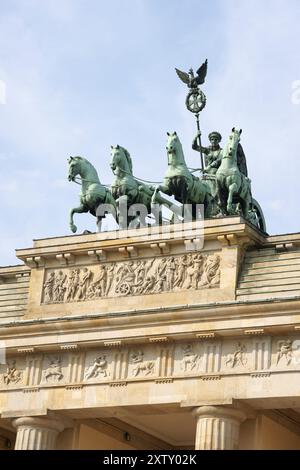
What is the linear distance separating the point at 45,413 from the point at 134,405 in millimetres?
2477

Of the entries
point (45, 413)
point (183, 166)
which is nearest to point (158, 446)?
point (45, 413)

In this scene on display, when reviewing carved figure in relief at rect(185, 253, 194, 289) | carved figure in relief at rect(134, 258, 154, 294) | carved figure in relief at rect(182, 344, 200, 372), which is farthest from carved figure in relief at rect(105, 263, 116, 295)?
carved figure in relief at rect(182, 344, 200, 372)

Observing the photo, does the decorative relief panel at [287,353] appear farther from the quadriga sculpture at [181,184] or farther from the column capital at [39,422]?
the column capital at [39,422]

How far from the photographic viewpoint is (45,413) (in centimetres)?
3412

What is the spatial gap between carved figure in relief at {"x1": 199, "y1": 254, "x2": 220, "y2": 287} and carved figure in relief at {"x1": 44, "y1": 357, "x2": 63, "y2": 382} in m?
4.24

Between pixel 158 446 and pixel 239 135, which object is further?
pixel 158 446

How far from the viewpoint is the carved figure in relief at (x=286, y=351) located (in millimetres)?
31744

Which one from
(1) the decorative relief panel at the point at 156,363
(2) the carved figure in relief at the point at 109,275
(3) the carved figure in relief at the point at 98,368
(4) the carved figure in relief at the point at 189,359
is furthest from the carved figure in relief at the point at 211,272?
(3) the carved figure in relief at the point at 98,368

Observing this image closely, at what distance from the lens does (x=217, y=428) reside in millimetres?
32031

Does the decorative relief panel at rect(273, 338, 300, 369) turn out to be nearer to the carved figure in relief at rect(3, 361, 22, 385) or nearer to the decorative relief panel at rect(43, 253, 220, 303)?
the decorative relief panel at rect(43, 253, 220, 303)

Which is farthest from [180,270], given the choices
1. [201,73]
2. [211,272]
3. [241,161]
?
[201,73]

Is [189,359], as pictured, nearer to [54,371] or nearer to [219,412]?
[219,412]
